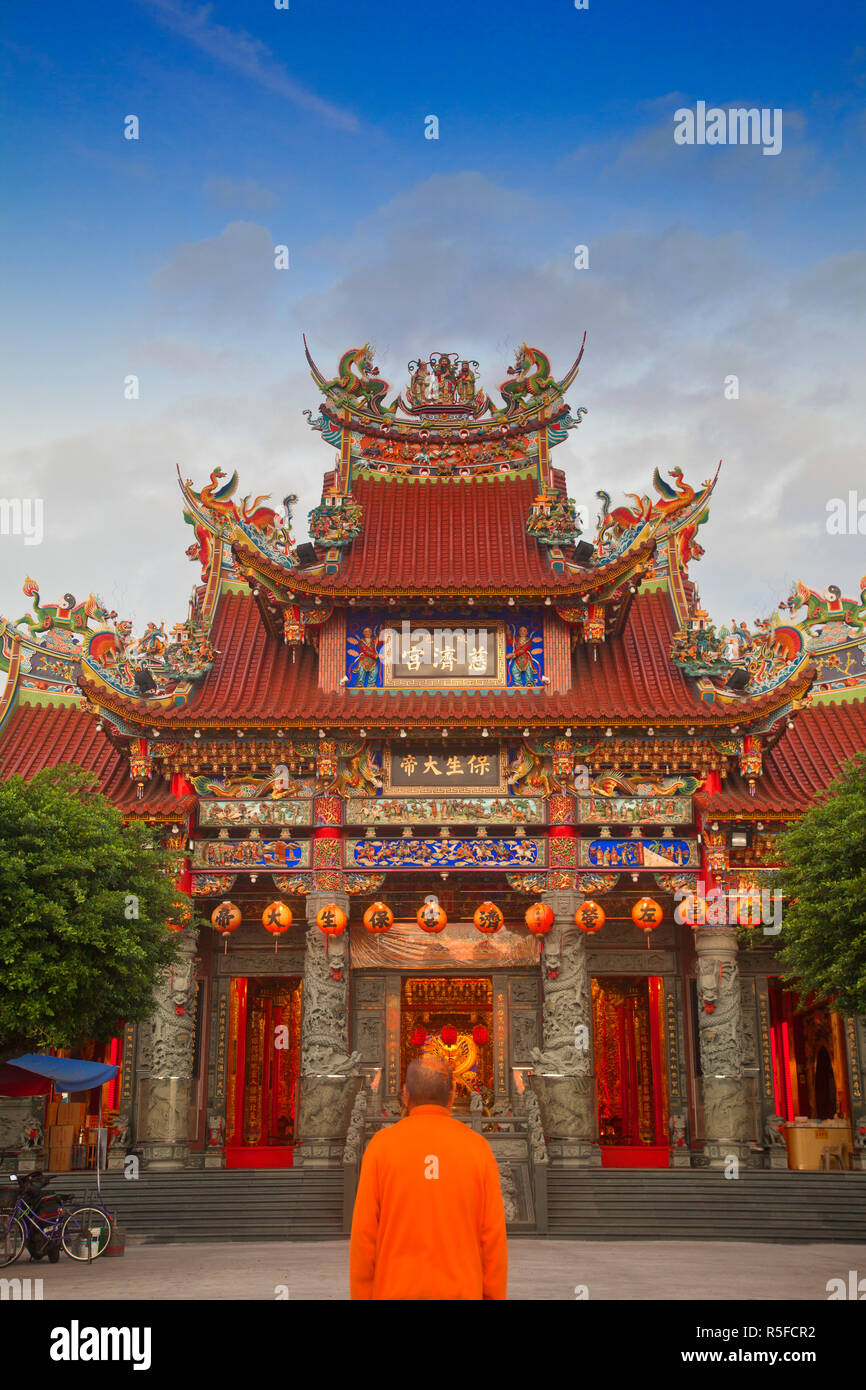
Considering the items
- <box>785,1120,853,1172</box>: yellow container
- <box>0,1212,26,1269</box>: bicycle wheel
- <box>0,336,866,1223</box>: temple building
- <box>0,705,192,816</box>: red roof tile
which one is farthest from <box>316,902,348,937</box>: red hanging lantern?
<box>785,1120,853,1172</box>: yellow container

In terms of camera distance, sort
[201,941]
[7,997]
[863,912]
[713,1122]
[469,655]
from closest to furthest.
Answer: [7,997] → [863,912] → [713,1122] → [469,655] → [201,941]

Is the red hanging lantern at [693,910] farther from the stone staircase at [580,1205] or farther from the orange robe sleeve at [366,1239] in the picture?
the orange robe sleeve at [366,1239]

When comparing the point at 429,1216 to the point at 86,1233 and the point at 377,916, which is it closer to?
the point at 86,1233

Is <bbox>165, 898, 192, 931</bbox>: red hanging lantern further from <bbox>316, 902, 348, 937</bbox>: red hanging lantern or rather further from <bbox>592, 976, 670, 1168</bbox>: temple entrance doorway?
<bbox>592, 976, 670, 1168</bbox>: temple entrance doorway

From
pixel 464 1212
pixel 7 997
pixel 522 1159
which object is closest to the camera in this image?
pixel 464 1212

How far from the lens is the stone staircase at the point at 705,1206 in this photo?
1773 cm

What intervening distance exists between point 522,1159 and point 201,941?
845 centimetres

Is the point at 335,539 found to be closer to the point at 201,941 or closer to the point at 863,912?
the point at 201,941

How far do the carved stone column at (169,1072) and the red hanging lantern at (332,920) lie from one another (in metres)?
2.24

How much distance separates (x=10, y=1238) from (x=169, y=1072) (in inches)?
239

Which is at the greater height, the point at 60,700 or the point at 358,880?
the point at 60,700

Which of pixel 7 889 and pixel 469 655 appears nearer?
pixel 7 889

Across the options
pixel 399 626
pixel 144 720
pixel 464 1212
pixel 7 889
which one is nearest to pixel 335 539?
pixel 399 626

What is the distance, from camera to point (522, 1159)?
61.6 feet
